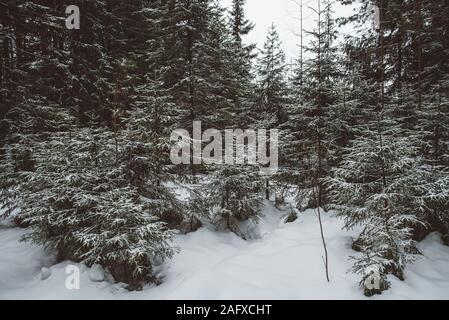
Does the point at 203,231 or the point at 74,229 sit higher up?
the point at 74,229

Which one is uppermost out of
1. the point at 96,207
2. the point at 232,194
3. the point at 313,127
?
the point at 313,127

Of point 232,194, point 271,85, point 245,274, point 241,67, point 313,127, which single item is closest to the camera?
point 245,274

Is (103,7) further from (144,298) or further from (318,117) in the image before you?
(144,298)

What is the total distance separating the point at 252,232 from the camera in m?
12.7

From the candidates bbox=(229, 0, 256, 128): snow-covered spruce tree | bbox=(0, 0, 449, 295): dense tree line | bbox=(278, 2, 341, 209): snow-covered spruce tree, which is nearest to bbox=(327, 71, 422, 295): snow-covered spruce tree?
bbox=(0, 0, 449, 295): dense tree line

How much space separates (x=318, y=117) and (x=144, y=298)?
9102 millimetres

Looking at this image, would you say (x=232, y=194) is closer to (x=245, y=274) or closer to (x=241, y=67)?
(x=245, y=274)

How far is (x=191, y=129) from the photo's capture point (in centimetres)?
1389

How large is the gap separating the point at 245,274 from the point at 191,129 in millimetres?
7597

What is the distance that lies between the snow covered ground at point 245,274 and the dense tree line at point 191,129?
0.49 m

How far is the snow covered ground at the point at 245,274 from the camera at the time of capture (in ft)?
24.3

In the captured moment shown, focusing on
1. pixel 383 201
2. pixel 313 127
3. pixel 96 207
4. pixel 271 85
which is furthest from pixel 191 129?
pixel 383 201

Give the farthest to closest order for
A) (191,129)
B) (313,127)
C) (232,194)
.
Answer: (191,129), (313,127), (232,194)
